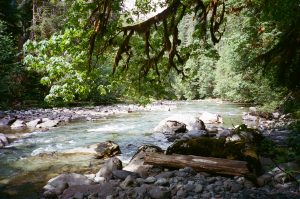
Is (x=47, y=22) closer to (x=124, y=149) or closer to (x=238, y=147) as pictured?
(x=124, y=149)

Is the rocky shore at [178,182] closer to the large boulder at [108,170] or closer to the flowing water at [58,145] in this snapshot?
the large boulder at [108,170]

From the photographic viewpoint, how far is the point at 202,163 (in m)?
7.43

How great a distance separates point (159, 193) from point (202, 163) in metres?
1.70

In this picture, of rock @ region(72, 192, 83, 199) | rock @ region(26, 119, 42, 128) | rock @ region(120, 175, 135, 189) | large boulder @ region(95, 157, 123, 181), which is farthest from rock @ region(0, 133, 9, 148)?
rock @ region(120, 175, 135, 189)

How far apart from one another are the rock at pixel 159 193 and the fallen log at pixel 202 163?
143cm

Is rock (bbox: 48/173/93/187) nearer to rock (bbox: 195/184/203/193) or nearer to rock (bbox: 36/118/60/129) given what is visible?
rock (bbox: 195/184/203/193)

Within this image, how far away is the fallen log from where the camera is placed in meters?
6.98

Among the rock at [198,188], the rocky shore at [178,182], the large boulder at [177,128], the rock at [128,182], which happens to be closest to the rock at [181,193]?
the rocky shore at [178,182]

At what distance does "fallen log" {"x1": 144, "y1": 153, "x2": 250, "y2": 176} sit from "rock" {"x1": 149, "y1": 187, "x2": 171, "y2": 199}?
4.68ft

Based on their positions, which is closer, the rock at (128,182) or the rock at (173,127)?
the rock at (128,182)

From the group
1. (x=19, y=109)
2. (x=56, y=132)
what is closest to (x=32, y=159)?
(x=56, y=132)

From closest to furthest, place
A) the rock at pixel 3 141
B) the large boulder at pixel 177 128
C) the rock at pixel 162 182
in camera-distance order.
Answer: the rock at pixel 162 182 < the rock at pixel 3 141 < the large boulder at pixel 177 128

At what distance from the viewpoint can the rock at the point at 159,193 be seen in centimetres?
604

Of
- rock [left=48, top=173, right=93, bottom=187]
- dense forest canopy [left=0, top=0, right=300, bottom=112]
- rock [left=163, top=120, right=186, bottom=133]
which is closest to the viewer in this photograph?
dense forest canopy [left=0, top=0, right=300, bottom=112]
